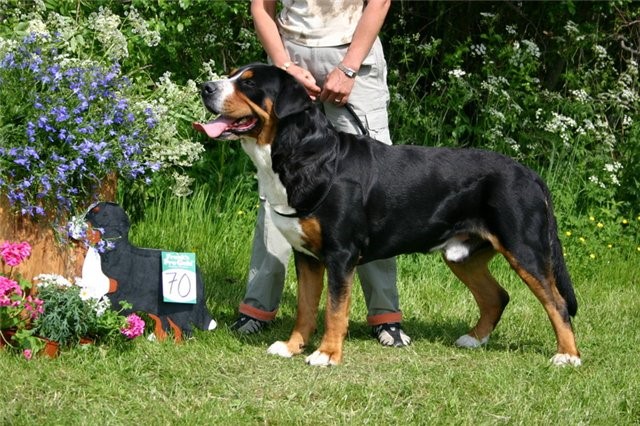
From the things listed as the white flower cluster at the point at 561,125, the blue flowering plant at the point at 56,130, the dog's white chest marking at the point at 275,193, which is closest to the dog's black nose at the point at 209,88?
the dog's white chest marking at the point at 275,193

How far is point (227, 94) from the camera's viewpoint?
4.79 m

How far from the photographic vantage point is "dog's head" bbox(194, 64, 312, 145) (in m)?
4.78

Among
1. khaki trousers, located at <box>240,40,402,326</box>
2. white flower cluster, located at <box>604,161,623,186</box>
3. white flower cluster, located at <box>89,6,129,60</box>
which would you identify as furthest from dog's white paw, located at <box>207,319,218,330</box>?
white flower cluster, located at <box>604,161,623,186</box>

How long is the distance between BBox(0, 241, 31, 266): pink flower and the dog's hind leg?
7.63 ft

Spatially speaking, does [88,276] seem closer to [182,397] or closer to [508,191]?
[182,397]

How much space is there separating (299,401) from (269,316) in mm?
1294

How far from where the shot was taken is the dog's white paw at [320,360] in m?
4.96

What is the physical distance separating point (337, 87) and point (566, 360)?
1871 millimetres

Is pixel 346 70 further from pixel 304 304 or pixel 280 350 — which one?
pixel 280 350

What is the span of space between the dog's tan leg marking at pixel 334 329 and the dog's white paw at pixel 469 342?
87 centimetres

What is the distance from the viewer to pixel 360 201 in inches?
195

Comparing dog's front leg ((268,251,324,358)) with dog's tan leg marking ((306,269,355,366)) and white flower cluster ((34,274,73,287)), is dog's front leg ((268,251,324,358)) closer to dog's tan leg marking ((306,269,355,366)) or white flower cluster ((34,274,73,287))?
dog's tan leg marking ((306,269,355,366))

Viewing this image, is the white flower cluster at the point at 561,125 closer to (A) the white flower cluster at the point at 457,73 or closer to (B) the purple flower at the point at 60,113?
(A) the white flower cluster at the point at 457,73

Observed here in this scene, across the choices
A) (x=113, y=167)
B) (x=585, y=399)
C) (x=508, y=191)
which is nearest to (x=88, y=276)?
(x=113, y=167)
